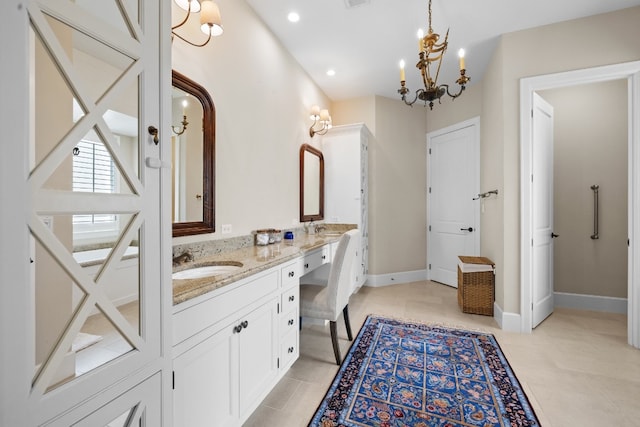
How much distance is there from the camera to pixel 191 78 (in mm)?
1792

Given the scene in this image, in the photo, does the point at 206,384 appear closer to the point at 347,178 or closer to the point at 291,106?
the point at 291,106

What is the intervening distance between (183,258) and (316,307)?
1033 millimetres

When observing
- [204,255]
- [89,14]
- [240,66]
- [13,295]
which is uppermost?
[240,66]

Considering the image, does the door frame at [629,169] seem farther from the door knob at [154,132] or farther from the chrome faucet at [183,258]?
the door knob at [154,132]

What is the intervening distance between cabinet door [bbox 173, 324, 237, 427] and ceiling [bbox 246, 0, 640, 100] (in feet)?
8.69

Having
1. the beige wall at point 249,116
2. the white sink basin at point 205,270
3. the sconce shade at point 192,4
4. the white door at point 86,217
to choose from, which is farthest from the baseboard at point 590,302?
the sconce shade at point 192,4

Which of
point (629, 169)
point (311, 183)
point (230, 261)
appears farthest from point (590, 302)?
point (230, 261)

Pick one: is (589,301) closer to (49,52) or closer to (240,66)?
(240,66)

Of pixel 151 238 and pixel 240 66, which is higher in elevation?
pixel 240 66

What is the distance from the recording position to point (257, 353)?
151 cm

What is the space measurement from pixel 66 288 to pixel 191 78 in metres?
1.56

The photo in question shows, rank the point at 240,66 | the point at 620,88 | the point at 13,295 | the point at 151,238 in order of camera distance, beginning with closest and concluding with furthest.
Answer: the point at 13,295
the point at 151,238
the point at 240,66
the point at 620,88

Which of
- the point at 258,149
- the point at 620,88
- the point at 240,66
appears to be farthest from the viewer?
the point at 620,88

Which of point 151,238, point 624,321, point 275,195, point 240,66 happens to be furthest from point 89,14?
point 624,321
